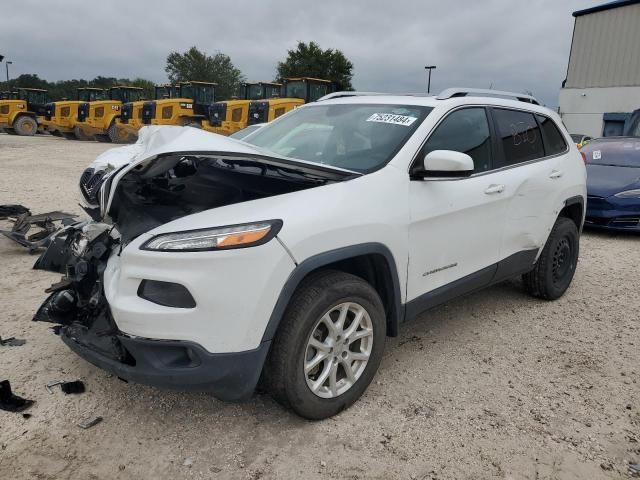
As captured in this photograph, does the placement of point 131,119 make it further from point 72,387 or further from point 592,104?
point 592,104

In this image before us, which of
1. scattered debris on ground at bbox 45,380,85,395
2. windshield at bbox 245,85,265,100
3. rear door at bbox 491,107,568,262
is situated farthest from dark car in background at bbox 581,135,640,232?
windshield at bbox 245,85,265,100

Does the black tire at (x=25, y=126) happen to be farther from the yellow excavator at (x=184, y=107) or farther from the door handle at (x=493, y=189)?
the door handle at (x=493, y=189)

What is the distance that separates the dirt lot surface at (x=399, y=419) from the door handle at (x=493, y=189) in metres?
1.11

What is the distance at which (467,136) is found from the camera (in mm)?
3570

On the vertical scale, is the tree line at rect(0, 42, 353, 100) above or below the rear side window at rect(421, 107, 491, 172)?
above

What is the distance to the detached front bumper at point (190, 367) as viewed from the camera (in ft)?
7.48

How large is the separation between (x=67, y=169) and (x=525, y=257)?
39.0 feet

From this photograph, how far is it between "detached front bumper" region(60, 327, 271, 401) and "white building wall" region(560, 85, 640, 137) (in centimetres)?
2877

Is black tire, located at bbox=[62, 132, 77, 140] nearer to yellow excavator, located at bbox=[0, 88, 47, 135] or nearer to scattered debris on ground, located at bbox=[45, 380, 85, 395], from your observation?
yellow excavator, located at bbox=[0, 88, 47, 135]

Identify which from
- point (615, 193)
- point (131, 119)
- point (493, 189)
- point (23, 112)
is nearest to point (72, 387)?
point (493, 189)

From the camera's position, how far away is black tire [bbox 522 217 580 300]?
4.46 m

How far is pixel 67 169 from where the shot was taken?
12797 millimetres

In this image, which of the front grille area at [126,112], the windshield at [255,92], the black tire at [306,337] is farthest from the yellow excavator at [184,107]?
the black tire at [306,337]

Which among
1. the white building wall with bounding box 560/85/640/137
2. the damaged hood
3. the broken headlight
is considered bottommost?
the broken headlight
